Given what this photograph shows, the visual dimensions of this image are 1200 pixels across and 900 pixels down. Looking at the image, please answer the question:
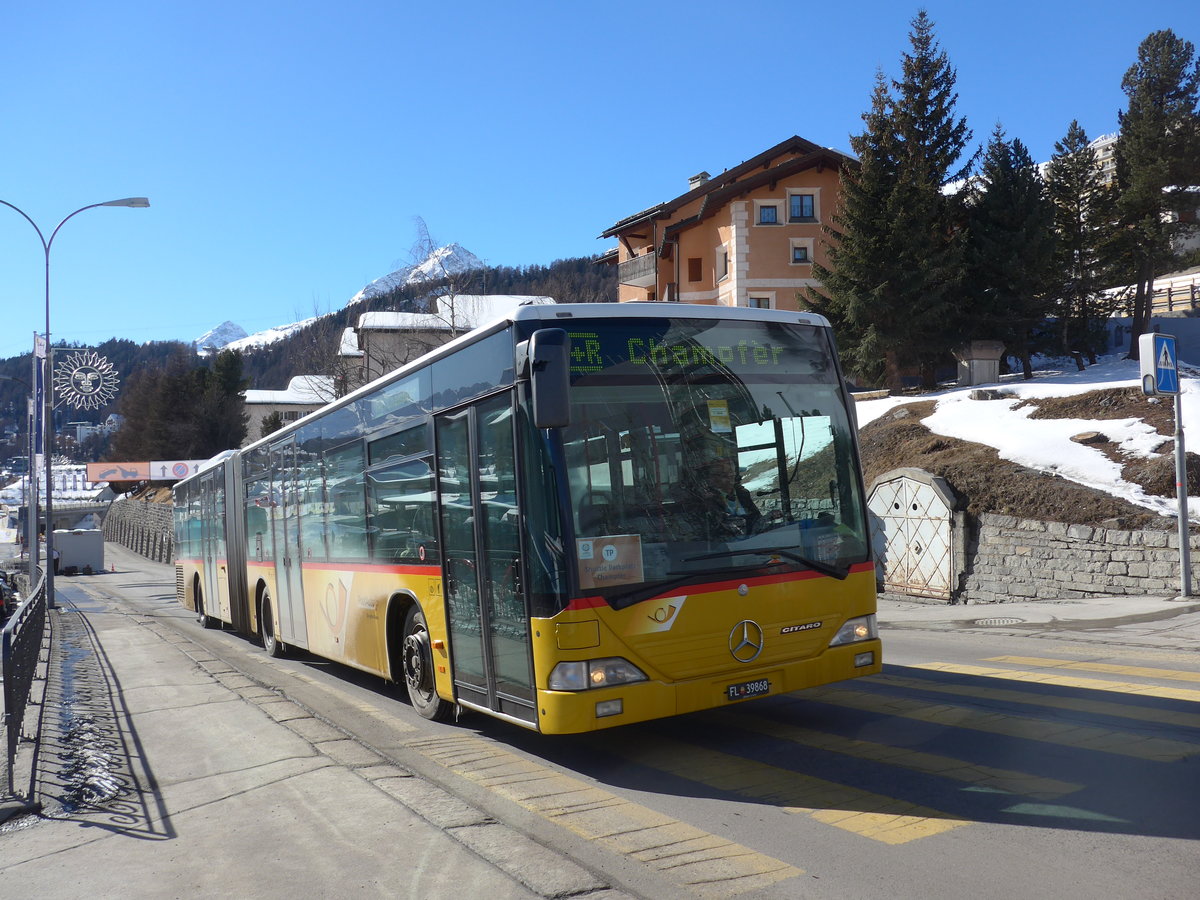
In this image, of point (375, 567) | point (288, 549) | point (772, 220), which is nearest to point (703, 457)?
point (375, 567)

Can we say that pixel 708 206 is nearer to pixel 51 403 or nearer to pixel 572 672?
pixel 51 403

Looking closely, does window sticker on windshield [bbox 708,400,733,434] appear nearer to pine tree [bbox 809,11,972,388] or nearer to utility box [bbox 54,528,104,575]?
pine tree [bbox 809,11,972,388]

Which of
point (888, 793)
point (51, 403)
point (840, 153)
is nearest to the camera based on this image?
point (888, 793)

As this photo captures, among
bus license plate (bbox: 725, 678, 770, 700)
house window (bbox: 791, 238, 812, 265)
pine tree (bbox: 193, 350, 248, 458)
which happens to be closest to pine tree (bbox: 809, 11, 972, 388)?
house window (bbox: 791, 238, 812, 265)

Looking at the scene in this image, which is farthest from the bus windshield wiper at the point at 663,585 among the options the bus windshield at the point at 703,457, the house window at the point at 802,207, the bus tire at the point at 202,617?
the house window at the point at 802,207

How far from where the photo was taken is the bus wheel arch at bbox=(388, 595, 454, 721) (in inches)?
326

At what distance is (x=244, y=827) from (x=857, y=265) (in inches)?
1125

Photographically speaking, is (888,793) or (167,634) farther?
(167,634)

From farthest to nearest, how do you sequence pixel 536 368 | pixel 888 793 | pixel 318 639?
pixel 318 639 → pixel 536 368 → pixel 888 793

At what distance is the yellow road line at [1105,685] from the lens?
677 centimetres

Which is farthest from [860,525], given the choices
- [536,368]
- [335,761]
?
[335,761]

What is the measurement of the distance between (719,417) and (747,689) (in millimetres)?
1739

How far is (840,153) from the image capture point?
4253cm

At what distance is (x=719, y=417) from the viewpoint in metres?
6.64
